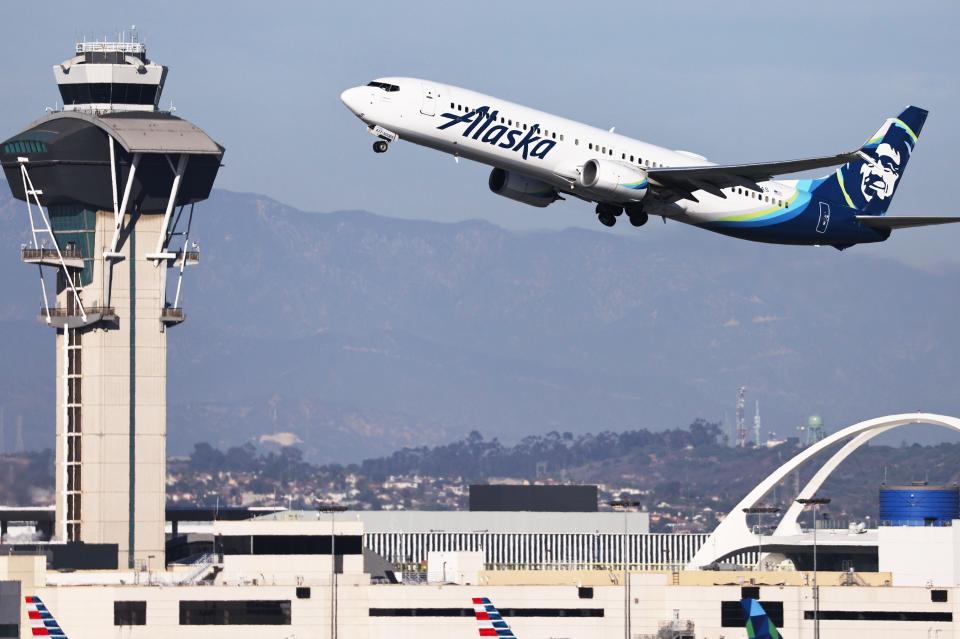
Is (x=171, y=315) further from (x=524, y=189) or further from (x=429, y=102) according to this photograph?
(x=429, y=102)

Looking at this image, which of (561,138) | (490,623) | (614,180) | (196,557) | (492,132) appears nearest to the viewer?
(492,132)

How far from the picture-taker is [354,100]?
90812 millimetres

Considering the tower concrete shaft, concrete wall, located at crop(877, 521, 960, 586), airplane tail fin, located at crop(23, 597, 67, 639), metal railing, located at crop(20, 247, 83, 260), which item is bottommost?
airplane tail fin, located at crop(23, 597, 67, 639)

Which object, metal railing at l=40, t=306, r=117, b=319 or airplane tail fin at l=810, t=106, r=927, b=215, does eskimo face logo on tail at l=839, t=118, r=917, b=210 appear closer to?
airplane tail fin at l=810, t=106, r=927, b=215

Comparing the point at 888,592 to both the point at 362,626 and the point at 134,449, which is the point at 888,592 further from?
the point at 134,449

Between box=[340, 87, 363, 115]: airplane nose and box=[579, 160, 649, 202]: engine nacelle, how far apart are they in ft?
35.1

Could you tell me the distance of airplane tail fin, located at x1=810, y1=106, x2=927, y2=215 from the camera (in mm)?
Result: 106562

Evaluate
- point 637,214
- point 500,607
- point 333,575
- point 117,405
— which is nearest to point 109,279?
point 117,405

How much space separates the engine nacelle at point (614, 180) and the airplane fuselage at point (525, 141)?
15 cm

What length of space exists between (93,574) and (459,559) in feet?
86.0

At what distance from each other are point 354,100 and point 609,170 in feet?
39.6

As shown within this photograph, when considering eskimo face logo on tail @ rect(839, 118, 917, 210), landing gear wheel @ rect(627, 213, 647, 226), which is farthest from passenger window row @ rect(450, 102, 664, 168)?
eskimo face logo on tail @ rect(839, 118, 917, 210)

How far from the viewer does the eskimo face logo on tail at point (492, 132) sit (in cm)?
9050

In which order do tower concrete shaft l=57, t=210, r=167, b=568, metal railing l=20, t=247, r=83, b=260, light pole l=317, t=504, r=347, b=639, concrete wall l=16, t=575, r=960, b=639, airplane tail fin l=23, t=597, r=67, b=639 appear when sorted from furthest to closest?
metal railing l=20, t=247, r=83, b=260 → tower concrete shaft l=57, t=210, r=167, b=568 → light pole l=317, t=504, r=347, b=639 → concrete wall l=16, t=575, r=960, b=639 → airplane tail fin l=23, t=597, r=67, b=639
